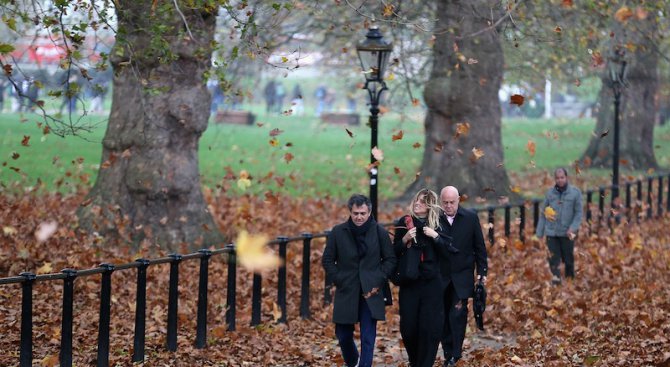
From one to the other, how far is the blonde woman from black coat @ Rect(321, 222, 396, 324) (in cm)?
13

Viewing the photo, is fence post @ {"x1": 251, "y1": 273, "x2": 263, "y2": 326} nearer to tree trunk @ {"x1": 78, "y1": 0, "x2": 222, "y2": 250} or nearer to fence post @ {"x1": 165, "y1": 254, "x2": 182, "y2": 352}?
fence post @ {"x1": 165, "y1": 254, "x2": 182, "y2": 352}

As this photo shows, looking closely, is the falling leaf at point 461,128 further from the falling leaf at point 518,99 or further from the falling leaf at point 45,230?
the falling leaf at point 45,230

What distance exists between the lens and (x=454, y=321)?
9.91 metres

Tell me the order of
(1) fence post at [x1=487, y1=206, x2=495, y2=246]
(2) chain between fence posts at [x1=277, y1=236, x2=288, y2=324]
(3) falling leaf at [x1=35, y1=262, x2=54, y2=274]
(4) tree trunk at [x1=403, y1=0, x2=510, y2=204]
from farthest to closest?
(4) tree trunk at [x1=403, y1=0, x2=510, y2=204] → (1) fence post at [x1=487, y1=206, x2=495, y2=246] → (3) falling leaf at [x1=35, y1=262, x2=54, y2=274] → (2) chain between fence posts at [x1=277, y1=236, x2=288, y2=324]

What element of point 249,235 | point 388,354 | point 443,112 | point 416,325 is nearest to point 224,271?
point 249,235

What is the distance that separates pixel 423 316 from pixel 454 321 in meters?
0.71

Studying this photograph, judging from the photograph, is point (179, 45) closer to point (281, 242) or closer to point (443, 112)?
point (281, 242)

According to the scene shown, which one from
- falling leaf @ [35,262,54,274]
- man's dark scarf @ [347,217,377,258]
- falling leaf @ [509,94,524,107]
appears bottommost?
falling leaf @ [35,262,54,274]

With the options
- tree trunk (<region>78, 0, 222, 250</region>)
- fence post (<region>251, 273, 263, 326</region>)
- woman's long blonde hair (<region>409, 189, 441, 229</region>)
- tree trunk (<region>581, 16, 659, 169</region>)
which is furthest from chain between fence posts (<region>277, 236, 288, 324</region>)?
tree trunk (<region>581, 16, 659, 169</region>)

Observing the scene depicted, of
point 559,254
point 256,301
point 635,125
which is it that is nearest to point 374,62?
point 256,301

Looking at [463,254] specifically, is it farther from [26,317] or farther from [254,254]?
[254,254]

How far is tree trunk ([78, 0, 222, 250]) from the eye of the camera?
15.3 metres

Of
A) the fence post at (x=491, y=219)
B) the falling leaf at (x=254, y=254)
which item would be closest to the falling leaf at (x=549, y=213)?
the fence post at (x=491, y=219)

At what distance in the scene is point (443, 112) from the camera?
74.2 feet
